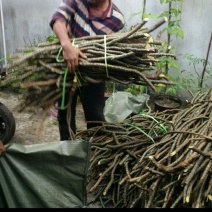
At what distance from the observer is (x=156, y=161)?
7.65 ft

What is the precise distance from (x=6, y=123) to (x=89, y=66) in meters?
1.76

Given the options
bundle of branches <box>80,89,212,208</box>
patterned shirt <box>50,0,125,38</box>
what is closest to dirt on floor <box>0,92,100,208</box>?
bundle of branches <box>80,89,212,208</box>

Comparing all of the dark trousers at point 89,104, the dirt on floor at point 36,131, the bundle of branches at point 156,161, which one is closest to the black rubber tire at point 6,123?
the dirt on floor at point 36,131

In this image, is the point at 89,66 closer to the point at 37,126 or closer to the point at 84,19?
the point at 84,19

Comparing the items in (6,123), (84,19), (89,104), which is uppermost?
(84,19)

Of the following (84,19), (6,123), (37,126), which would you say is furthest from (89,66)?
(6,123)

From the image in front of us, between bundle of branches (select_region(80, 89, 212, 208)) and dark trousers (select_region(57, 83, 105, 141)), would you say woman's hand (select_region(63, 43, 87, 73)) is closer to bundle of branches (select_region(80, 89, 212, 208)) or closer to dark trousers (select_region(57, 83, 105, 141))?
dark trousers (select_region(57, 83, 105, 141))

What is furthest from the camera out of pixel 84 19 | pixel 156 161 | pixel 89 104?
pixel 89 104

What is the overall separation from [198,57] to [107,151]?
8.64 ft

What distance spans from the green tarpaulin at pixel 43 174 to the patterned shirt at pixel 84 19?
1.05m

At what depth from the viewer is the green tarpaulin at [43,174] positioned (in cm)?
215

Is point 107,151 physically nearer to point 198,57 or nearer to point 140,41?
point 140,41

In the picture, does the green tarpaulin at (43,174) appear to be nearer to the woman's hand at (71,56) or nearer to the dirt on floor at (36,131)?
the woman's hand at (71,56)

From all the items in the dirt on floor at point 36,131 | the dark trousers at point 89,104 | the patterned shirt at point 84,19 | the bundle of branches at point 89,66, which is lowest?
the dirt on floor at point 36,131
